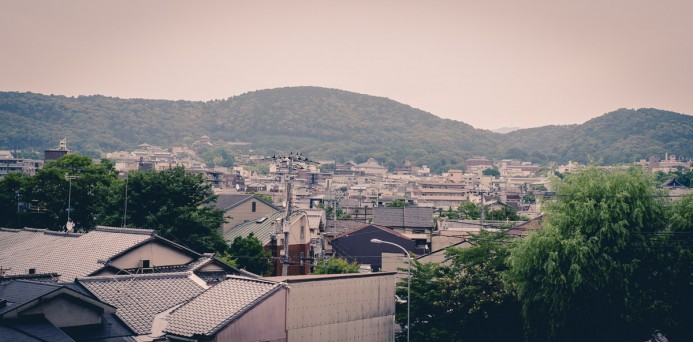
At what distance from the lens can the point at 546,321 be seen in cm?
2777

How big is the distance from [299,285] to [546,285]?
1135 centimetres

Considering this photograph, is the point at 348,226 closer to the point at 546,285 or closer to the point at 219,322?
the point at 546,285

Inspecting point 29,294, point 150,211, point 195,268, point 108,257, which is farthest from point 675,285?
point 150,211

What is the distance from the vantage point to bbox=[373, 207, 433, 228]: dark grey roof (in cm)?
6562

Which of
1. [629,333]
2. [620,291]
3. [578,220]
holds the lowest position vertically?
[629,333]

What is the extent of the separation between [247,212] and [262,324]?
121 feet

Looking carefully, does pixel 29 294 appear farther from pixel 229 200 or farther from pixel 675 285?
pixel 229 200

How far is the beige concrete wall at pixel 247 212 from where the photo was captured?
54.4m

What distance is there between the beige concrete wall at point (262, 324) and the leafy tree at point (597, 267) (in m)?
11.7

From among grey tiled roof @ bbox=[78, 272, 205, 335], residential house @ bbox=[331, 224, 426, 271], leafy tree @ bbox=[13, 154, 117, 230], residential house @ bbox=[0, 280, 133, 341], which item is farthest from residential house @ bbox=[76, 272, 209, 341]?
residential house @ bbox=[331, 224, 426, 271]

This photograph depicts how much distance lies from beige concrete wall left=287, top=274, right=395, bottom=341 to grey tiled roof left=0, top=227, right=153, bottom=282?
304 inches

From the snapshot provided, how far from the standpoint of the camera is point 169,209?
38.0 meters

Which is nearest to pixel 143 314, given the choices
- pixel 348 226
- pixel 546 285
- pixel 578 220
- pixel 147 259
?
pixel 147 259

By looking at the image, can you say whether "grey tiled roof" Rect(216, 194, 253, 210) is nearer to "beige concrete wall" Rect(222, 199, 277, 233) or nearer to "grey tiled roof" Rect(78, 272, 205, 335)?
"beige concrete wall" Rect(222, 199, 277, 233)
